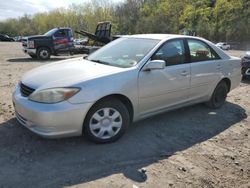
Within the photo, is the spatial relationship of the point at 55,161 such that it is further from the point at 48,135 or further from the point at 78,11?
the point at 78,11

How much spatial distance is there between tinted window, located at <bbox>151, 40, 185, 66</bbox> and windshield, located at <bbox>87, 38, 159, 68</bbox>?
16 centimetres

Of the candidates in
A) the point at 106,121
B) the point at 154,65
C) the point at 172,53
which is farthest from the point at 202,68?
the point at 106,121

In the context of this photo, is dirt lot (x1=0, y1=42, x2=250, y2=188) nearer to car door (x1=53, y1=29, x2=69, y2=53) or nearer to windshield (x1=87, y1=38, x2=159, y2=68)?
→ windshield (x1=87, y1=38, x2=159, y2=68)

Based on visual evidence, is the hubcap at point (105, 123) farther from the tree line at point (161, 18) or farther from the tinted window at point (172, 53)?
the tree line at point (161, 18)

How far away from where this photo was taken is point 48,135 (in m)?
3.88

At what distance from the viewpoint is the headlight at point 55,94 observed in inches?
153

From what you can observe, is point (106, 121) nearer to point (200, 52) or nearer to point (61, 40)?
point (200, 52)

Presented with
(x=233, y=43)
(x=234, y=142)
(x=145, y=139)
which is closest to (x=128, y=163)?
(x=145, y=139)

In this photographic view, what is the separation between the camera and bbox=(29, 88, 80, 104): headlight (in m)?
3.88

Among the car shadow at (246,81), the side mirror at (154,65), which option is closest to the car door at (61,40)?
→ the car shadow at (246,81)

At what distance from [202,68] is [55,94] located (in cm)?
292

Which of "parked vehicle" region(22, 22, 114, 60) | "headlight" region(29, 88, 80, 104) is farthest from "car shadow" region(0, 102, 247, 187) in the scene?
"parked vehicle" region(22, 22, 114, 60)

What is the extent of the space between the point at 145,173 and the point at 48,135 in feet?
4.31

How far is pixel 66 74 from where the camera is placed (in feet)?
14.2
